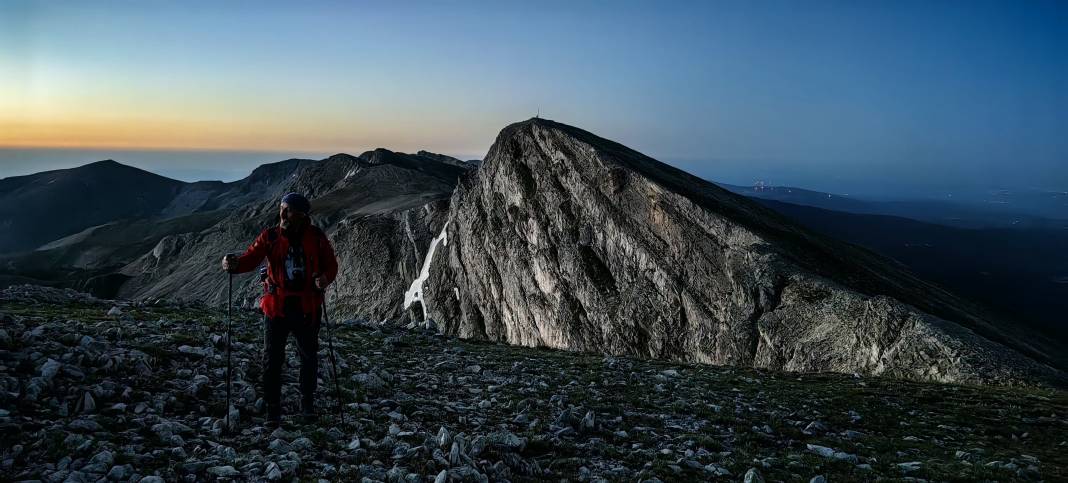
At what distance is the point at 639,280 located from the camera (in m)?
49.0

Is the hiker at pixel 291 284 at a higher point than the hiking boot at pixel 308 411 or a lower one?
higher

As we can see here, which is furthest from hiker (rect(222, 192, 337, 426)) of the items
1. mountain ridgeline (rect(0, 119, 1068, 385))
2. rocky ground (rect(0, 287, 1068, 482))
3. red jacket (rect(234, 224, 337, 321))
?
mountain ridgeline (rect(0, 119, 1068, 385))

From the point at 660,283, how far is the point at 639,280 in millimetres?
2487

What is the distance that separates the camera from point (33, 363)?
11125 mm

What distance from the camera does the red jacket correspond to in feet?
37.1

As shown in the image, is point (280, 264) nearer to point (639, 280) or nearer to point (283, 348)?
point (283, 348)

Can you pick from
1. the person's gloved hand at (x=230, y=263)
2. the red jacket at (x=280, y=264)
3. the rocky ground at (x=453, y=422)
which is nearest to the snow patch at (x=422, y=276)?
the rocky ground at (x=453, y=422)

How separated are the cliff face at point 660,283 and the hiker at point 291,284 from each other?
29042 mm

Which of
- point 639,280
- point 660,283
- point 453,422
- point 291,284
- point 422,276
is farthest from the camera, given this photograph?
point 422,276

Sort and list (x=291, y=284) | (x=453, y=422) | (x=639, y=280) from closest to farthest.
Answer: (x=291, y=284) < (x=453, y=422) < (x=639, y=280)

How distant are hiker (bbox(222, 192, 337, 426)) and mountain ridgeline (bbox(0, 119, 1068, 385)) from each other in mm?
29019

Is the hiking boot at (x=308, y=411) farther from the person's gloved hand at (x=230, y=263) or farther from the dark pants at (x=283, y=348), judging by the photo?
the person's gloved hand at (x=230, y=263)

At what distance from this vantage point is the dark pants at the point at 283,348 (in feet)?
36.4

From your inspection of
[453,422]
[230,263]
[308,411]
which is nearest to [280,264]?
[230,263]
